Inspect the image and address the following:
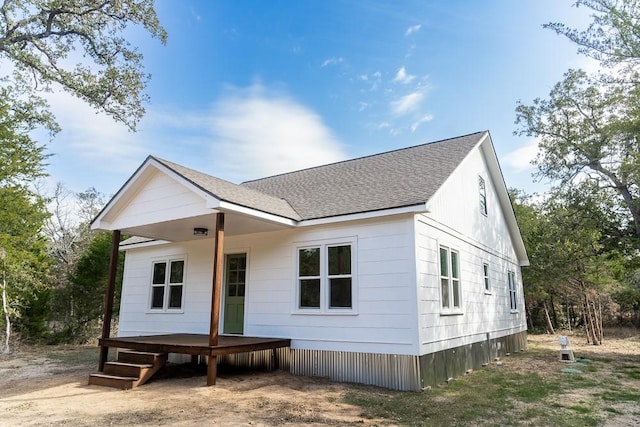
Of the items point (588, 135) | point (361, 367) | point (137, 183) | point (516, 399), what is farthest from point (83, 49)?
point (588, 135)

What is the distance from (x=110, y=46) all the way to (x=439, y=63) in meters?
9.73

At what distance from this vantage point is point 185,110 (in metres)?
17.0

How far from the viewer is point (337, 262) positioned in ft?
27.9

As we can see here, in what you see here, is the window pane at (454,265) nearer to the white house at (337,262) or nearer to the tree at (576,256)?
the white house at (337,262)

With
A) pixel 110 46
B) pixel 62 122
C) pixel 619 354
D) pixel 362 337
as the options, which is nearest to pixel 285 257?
pixel 362 337

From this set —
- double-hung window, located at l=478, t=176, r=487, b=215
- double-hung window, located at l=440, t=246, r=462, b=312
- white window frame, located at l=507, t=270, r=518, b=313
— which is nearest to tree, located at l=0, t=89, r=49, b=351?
double-hung window, located at l=440, t=246, r=462, b=312

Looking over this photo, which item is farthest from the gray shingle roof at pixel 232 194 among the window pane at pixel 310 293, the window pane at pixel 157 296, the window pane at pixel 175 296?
the window pane at pixel 157 296

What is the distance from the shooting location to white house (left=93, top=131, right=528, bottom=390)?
7633 mm

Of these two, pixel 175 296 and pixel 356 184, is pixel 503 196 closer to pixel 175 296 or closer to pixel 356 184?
pixel 356 184

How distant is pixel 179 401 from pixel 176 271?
5.81 meters

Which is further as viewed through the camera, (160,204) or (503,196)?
(503,196)

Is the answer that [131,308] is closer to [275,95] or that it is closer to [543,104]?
[275,95]

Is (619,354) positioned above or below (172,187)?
below

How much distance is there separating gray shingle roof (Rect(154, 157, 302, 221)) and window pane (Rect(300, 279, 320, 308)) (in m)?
1.44
